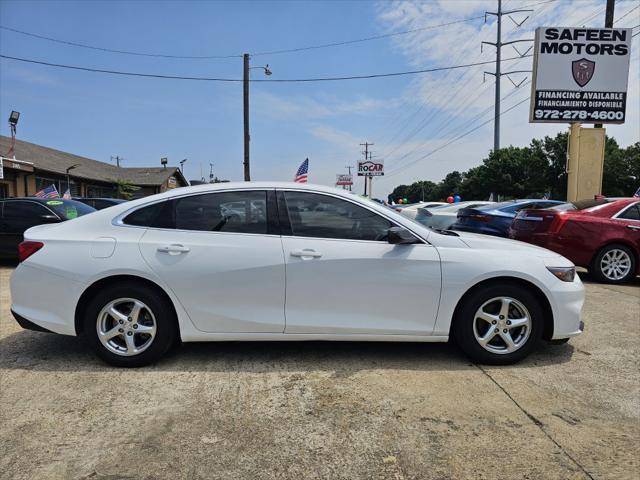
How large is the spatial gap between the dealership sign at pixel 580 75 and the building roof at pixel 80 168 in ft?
74.9

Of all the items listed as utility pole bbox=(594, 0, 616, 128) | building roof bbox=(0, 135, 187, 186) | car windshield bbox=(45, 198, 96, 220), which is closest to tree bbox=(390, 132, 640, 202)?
utility pole bbox=(594, 0, 616, 128)

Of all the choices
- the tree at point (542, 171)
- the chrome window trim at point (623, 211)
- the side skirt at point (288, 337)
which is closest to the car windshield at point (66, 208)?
the side skirt at point (288, 337)

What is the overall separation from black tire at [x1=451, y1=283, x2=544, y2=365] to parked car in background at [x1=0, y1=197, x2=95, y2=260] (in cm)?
840

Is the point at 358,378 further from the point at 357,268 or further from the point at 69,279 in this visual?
the point at 69,279

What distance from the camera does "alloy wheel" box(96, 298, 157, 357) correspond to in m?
3.56

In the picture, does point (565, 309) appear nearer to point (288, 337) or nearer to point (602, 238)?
point (288, 337)

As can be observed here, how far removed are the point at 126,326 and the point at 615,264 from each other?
24.8 feet

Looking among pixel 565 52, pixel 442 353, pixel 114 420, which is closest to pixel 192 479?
pixel 114 420

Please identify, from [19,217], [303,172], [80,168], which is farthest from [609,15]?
[80,168]

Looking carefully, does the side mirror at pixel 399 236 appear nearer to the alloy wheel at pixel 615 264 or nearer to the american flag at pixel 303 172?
the alloy wheel at pixel 615 264

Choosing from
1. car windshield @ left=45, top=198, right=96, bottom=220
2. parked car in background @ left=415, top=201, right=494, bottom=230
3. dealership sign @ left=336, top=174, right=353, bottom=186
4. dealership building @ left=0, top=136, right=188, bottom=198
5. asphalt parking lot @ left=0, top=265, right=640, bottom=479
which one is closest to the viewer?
asphalt parking lot @ left=0, top=265, right=640, bottom=479

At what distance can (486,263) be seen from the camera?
363 centimetres

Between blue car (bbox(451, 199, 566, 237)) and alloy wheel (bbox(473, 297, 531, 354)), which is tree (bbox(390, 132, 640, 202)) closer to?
blue car (bbox(451, 199, 566, 237))

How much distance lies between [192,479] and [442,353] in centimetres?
244
